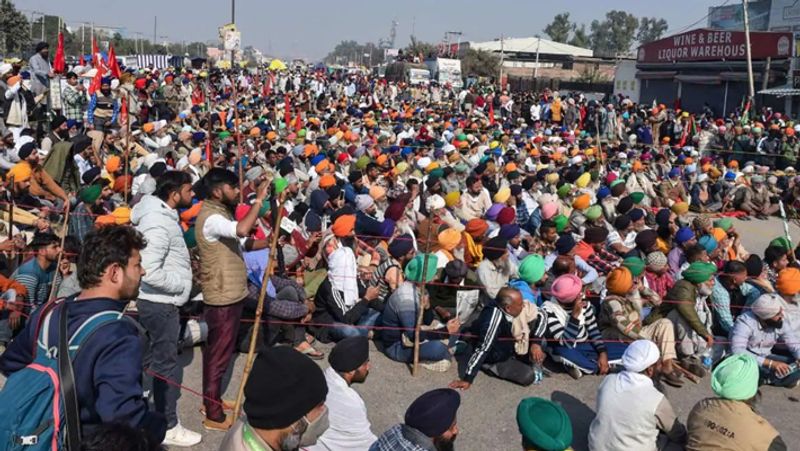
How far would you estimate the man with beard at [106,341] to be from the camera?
2.56 m

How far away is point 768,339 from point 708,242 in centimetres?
198

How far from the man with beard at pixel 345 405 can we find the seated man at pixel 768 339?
3978 mm

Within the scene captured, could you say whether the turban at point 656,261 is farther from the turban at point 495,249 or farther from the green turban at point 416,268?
the green turban at point 416,268

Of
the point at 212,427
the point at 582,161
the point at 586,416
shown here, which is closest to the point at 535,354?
the point at 586,416

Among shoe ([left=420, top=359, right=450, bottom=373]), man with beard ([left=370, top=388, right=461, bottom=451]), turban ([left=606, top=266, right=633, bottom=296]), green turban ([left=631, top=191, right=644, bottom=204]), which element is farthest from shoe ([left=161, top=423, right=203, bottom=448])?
green turban ([left=631, top=191, right=644, bottom=204])

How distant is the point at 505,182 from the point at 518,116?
18380 mm

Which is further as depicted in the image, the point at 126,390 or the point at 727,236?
the point at 727,236

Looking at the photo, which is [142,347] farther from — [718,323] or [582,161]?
[582,161]

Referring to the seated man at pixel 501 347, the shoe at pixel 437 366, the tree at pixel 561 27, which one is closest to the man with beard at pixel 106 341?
the seated man at pixel 501 347

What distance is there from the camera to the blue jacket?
256cm

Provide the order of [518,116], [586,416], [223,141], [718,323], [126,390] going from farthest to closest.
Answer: [518,116], [223,141], [718,323], [586,416], [126,390]

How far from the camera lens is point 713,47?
101ft

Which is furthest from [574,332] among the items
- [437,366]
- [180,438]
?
[180,438]

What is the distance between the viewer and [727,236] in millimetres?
8820
